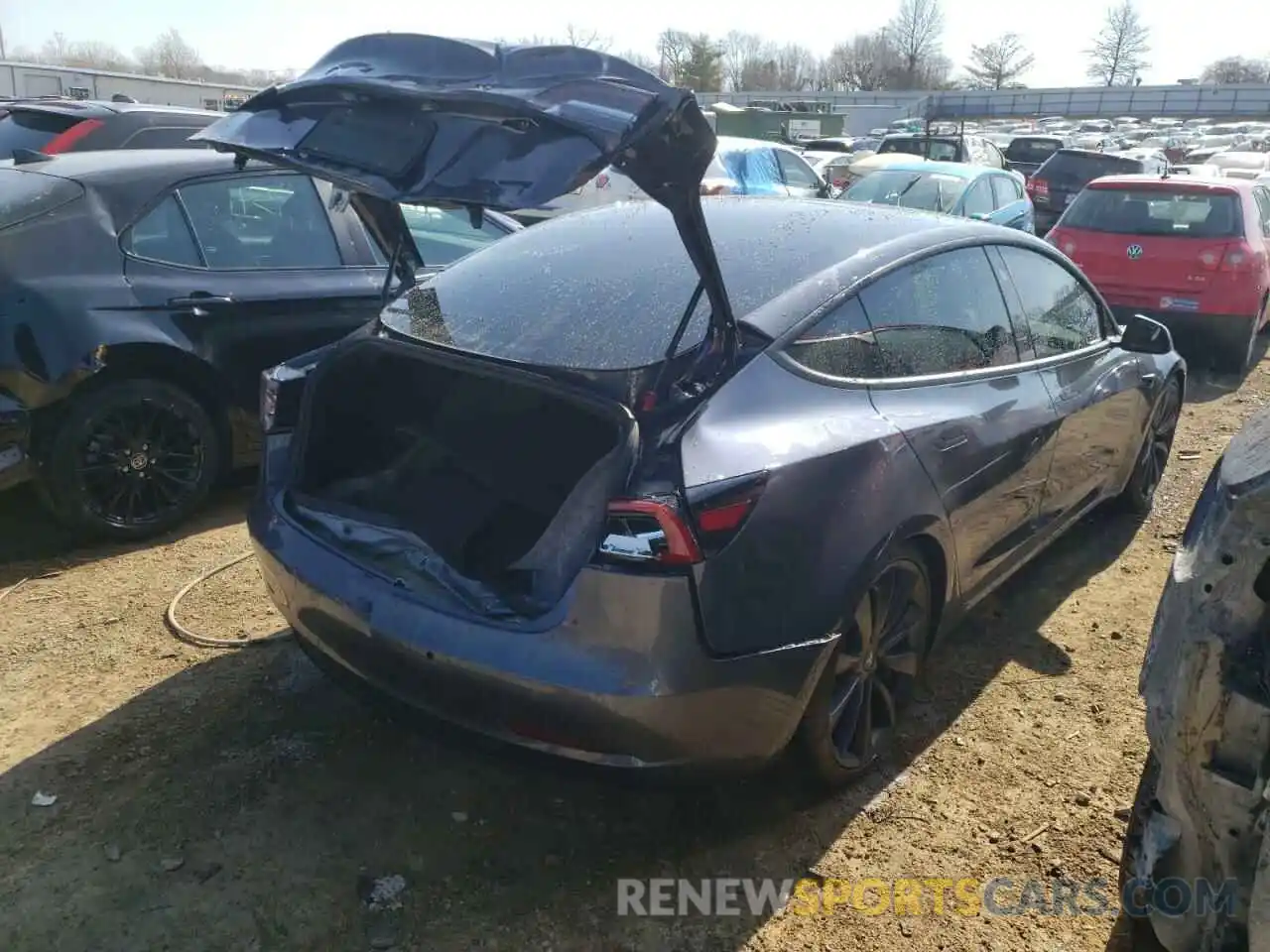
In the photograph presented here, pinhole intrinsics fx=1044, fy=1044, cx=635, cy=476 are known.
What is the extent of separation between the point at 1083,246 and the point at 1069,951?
7.42m

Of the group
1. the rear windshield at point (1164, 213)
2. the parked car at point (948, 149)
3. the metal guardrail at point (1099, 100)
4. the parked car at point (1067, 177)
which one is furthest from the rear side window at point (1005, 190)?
the metal guardrail at point (1099, 100)

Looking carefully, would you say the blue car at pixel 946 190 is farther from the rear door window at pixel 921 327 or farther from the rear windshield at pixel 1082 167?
the rear door window at pixel 921 327

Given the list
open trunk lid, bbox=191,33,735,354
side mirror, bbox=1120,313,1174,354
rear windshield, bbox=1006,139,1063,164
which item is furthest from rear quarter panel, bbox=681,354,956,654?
rear windshield, bbox=1006,139,1063,164

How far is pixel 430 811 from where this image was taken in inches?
112

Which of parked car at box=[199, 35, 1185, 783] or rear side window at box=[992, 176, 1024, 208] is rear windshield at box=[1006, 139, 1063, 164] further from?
parked car at box=[199, 35, 1185, 783]

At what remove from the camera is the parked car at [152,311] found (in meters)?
4.09

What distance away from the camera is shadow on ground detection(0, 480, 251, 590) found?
14.0 feet

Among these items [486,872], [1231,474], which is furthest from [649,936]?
[1231,474]

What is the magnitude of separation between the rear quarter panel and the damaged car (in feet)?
2.51

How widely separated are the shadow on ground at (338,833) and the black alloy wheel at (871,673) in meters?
0.14

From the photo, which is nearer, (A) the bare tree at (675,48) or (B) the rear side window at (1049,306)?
(B) the rear side window at (1049,306)

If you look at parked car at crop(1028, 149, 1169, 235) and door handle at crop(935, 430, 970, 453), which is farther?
parked car at crop(1028, 149, 1169, 235)

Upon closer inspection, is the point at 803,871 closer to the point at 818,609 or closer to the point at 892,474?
the point at 818,609

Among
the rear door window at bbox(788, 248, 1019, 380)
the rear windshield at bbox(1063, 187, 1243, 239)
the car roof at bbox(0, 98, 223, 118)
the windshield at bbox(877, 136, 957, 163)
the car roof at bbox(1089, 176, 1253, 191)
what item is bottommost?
the windshield at bbox(877, 136, 957, 163)
